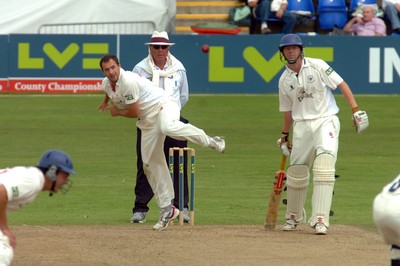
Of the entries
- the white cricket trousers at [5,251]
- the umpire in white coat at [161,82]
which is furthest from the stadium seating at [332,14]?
the white cricket trousers at [5,251]

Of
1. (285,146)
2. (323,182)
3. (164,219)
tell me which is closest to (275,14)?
(285,146)

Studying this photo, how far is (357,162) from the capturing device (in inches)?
734

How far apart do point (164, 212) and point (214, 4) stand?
18.1 metres

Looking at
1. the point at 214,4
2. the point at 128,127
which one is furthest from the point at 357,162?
the point at 214,4

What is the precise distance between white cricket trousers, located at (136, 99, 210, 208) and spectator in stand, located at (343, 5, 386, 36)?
15287 mm

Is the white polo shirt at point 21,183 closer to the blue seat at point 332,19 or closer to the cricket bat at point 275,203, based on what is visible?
the cricket bat at point 275,203

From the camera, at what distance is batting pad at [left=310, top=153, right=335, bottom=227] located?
38.6ft

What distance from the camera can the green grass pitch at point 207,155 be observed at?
14320mm

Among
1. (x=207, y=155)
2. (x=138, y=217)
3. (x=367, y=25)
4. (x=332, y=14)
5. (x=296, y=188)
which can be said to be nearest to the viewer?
(x=296, y=188)

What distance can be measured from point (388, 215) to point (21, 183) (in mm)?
2670

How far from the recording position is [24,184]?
8406 millimetres

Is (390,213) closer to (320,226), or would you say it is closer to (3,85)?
(320,226)

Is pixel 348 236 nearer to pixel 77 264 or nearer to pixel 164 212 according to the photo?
pixel 164 212

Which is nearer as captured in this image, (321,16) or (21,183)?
(21,183)
